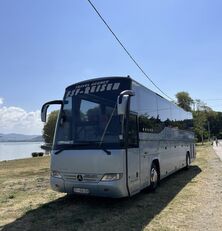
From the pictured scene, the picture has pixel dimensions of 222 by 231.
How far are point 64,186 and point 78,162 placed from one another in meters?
0.78

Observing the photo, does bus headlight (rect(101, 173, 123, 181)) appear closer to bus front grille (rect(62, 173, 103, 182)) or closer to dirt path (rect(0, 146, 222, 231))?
bus front grille (rect(62, 173, 103, 182))

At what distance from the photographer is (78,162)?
8930 mm

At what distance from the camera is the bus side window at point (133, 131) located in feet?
30.3

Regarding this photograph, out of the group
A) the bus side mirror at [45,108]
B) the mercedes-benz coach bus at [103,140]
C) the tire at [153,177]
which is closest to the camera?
the mercedes-benz coach bus at [103,140]

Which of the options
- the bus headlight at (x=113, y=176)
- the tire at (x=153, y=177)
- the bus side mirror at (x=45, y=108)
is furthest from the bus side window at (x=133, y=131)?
the bus side mirror at (x=45, y=108)

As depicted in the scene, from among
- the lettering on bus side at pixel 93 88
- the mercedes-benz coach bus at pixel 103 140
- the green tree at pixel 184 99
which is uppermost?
the green tree at pixel 184 99

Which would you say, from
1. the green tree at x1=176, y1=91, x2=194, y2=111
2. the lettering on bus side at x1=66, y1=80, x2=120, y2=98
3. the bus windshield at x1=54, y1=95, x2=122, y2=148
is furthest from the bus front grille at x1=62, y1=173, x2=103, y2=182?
the green tree at x1=176, y1=91, x2=194, y2=111

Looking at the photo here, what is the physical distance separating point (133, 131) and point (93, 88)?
1608 mm

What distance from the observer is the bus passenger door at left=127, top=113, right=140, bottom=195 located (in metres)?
9.04

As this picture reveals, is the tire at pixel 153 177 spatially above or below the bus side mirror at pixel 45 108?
below

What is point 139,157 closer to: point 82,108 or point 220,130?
point 82,108

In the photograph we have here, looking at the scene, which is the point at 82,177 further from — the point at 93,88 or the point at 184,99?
the point at 184,99

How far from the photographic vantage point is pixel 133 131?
9.50 m

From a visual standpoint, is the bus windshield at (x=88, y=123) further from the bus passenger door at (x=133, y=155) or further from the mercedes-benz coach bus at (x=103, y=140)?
the bus passenger door at (x=133, y=155)
